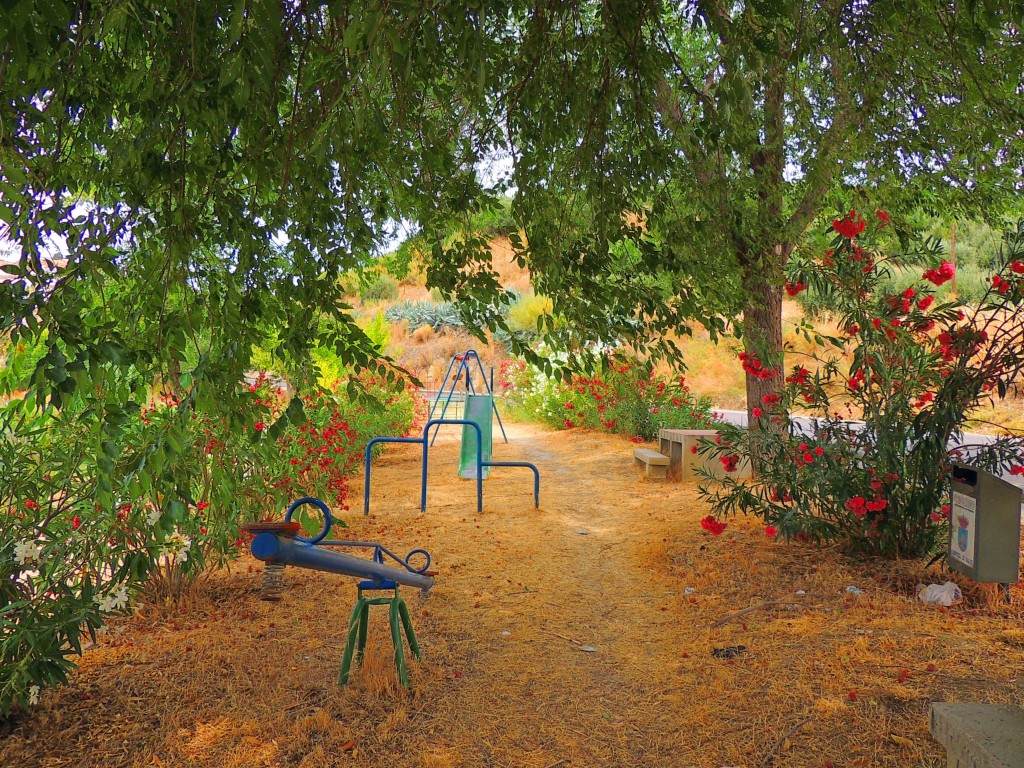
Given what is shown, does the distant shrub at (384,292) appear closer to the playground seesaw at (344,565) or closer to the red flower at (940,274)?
the red flower at (940,274)

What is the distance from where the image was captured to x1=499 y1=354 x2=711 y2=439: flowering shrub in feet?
39.4

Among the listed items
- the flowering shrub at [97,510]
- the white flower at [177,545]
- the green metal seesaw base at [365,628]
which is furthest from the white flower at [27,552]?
the green metal seesaw base at [365,628]

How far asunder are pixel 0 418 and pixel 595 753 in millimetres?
2662

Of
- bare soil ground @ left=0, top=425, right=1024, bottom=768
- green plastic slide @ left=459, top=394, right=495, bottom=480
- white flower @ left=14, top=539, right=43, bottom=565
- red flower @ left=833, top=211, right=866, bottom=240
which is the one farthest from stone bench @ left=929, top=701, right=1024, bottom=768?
green plastic slide @ left=459, top=394, right=495, bottom=480

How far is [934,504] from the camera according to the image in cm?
468

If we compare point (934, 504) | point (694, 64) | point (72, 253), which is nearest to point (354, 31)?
point (72, 253)

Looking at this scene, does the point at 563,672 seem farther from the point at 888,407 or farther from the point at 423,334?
the point at 423,334

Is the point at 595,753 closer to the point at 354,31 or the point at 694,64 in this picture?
the point at 354,31

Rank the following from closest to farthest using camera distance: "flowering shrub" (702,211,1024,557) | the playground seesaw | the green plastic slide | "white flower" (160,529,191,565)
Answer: the playground seesaw
"white flower" (160,529,191,565)
"flowering shrub" (702,211,1024,557)
the green plastic slide

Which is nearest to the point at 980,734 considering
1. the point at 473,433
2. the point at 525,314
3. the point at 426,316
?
the point at 473,433

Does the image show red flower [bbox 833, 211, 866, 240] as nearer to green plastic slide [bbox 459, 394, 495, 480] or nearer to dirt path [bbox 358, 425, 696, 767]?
dirt path [bbox 358, 425, 696, 767]

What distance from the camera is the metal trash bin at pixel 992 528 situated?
4.08 m

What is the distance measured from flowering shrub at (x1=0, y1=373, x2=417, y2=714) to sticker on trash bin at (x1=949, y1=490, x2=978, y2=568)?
315 centimetres

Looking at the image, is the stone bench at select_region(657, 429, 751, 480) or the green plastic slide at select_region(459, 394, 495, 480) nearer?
the stone bench at select_region(657, 429, 751, 480)
